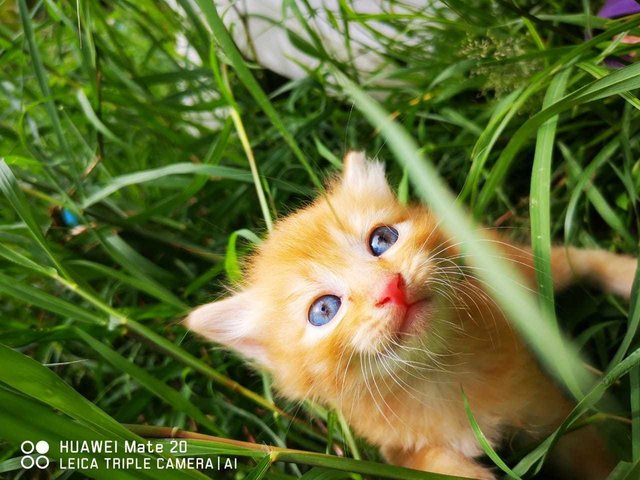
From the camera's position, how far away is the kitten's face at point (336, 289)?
767 millimetres

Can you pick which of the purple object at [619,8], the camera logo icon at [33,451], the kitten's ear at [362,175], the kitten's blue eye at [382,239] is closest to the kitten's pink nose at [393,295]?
the kitten's blue eye at [382,239]

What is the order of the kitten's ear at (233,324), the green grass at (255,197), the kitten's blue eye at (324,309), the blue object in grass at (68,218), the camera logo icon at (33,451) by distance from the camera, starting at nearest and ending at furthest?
the camera logo icon at (33,451) < the green grass at (255,197) < the kitten's blue eye at (324,309) < the kitten's ear at (233,324) < the blue object in grass at (68,218)

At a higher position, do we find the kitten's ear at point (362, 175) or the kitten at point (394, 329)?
the kitten's ear at point (362, 175)

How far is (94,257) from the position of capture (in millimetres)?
1381

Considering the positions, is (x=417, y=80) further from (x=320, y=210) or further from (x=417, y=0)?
(x=320, y=210)

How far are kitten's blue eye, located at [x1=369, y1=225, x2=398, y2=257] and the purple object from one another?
619 millimetres

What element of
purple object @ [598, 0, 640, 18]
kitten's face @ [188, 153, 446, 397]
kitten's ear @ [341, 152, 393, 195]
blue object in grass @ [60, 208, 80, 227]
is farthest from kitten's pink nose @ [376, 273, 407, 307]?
blue object in grass @ [60, 208, 80, 227]

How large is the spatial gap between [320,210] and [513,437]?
Answer: 0.54 meters

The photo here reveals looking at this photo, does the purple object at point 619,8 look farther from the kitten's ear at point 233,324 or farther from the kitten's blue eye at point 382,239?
the kitten's ear at point 233,324

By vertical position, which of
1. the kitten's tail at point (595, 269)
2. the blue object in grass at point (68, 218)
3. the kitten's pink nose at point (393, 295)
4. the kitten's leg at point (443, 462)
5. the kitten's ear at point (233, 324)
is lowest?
the kitten's leg at point (443, 462)

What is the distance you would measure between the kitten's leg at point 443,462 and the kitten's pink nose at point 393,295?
1.02ft

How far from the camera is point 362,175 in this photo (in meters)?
1.01

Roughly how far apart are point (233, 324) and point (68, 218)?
2.31 ft

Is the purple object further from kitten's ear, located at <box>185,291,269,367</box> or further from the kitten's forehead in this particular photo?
kitten's ear, located at <box>185,291,269,367</box>
